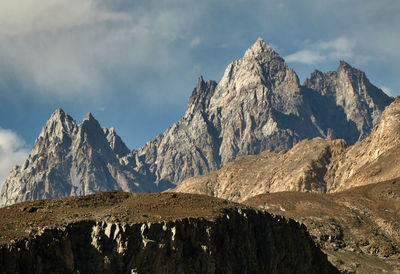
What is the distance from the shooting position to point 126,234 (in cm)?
3781

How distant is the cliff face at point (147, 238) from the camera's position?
1325 inches

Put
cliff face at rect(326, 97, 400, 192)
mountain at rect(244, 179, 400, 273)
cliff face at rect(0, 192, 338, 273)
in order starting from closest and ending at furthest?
cliff face at rect(0, 192, 338, 273) < mountain at rect(244, 179, 400, 273) < cliff face at rect(326, 97, 400, 192)

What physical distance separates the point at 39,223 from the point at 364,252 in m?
67.9

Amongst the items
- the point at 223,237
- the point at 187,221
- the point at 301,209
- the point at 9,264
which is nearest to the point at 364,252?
the point at 301,209

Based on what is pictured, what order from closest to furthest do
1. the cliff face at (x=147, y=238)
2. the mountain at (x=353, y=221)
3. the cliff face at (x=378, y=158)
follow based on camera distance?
the cliff face at (x=147, y=238)
the mountain at (x=353, y=221)
the cliff face at (x=378, y=158)

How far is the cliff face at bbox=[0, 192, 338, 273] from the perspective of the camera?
3366 centimetres

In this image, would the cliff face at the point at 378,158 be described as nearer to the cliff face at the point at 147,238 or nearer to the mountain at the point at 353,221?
the mountain at the point at 353,221

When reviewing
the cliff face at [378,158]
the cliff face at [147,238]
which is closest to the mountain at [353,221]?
the cliff face at [378,158]

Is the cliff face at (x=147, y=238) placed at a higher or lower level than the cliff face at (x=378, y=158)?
lower

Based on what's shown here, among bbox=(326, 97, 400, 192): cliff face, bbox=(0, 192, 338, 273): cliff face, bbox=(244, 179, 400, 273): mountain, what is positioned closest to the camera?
bbox=(0, 192, 338, 273): cliff face

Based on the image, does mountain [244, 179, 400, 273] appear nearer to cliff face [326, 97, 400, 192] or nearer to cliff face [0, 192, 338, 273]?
cliff face [326, 97, 400, 192]

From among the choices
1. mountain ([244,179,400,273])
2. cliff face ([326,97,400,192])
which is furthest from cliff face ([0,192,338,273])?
cliff face ([326,97,400,192])

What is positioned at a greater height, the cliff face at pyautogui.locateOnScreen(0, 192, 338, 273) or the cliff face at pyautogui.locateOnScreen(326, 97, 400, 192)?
the cliff face at pyautogui.locateOnScreen(326, 97, 400, 192)

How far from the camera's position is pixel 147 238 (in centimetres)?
3866
